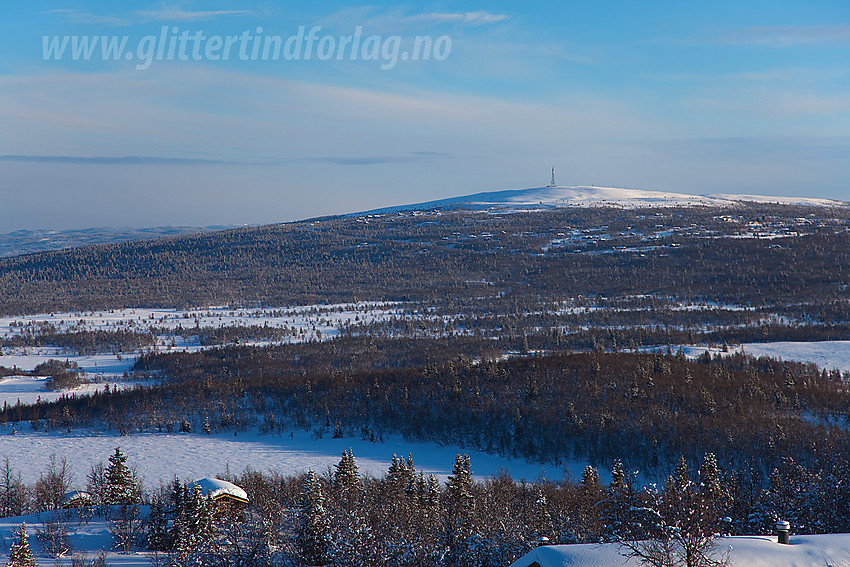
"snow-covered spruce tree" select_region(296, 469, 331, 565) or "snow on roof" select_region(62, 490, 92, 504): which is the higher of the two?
"snow-covered spruce tree" select_region(296, 469, 331, 565)

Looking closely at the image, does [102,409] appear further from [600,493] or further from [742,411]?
[742,411]

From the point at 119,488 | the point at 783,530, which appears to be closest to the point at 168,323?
the point at 119,488

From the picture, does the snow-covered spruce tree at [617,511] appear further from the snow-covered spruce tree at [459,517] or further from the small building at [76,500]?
the small building at [76,500]

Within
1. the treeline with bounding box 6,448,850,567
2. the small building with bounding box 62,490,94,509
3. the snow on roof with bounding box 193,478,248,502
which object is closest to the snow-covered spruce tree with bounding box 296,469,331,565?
the treeline with bounding box 6,448,850,567

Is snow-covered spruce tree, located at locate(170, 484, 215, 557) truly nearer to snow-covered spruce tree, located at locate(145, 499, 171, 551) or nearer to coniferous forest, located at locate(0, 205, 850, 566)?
coniferous forest, located at locate(0, 205, 850, 566)

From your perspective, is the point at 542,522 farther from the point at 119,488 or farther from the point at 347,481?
the point at 119,488

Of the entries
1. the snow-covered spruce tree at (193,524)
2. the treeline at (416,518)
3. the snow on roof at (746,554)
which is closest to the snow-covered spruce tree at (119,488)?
the treeline at (416,518)
